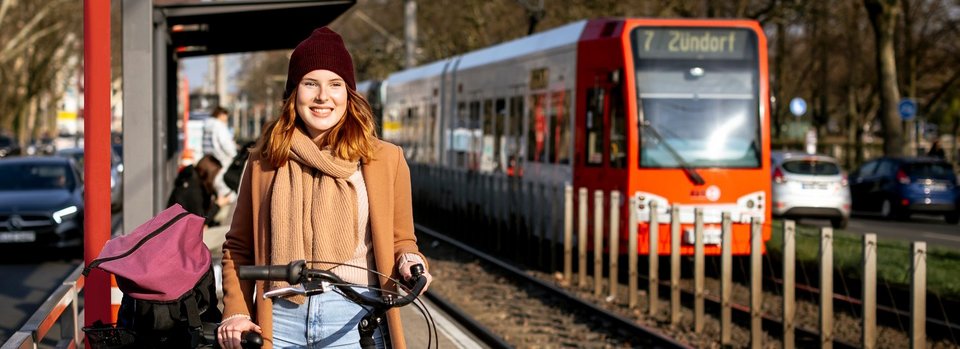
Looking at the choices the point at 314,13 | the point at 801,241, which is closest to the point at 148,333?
the point at 314,13

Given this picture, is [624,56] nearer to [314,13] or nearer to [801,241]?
[801,241]

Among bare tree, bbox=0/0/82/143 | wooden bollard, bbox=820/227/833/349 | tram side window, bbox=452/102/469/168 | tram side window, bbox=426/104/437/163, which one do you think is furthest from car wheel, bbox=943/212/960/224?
bare tree, bbox=0/0/82/143

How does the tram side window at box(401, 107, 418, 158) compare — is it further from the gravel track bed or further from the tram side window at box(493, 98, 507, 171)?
the gravel track bed

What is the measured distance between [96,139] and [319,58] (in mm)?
2259

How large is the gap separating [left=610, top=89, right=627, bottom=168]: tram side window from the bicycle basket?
11338mm

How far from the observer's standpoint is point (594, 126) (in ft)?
51.6

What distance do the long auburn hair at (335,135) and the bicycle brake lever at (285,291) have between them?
0.39 meters

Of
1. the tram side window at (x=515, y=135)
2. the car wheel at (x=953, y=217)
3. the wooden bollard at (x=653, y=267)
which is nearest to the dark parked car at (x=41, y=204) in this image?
the tram side window at (x=515, y=135)

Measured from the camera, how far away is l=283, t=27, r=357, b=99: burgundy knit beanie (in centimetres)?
379

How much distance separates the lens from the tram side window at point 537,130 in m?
17.8

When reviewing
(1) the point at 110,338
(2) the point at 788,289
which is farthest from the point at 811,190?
(1) the point at 110,338

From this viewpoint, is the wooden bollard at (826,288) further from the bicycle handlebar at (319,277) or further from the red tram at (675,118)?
the bicycle handlebar at (319,277)

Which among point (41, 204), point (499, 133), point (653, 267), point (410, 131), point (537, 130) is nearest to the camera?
point (653, 267)

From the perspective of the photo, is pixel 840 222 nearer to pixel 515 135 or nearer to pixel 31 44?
pixel 515 135
